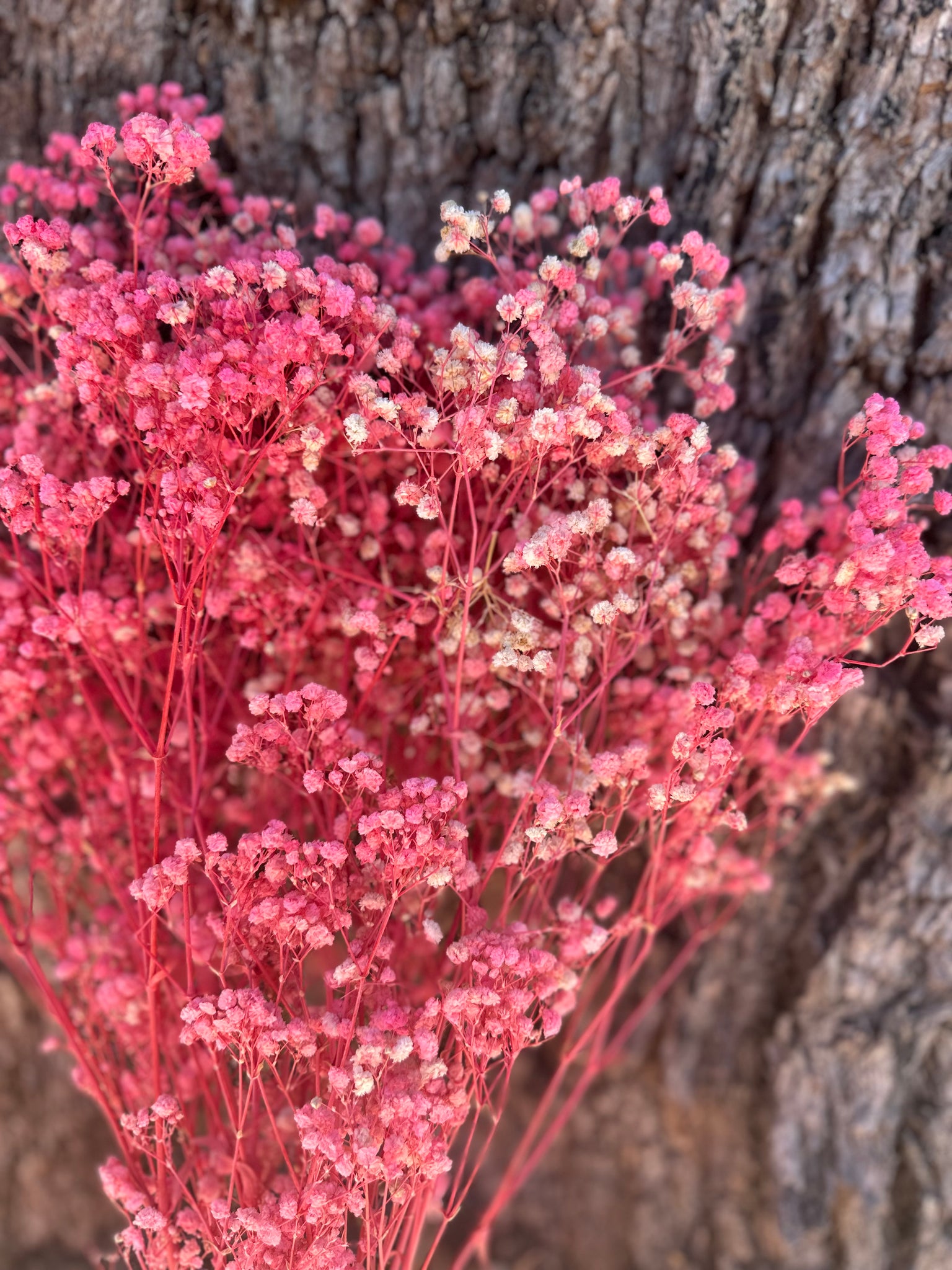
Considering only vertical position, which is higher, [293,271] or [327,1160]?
[293,271]

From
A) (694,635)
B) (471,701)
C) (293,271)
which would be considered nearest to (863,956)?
(694,635)

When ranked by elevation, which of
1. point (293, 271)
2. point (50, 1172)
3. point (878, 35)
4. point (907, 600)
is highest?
point (878, 35)

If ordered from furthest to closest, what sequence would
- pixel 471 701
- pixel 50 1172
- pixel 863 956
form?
pixel 50 1172 < pixel 863 956 < pixel 471 701

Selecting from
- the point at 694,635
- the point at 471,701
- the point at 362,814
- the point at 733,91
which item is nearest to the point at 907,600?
the point at 694,635

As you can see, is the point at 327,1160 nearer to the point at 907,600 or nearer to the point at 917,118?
the point at 907,600

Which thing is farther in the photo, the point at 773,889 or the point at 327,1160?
the point at 773,889

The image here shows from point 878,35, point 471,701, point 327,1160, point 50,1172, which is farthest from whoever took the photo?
point 50,1172
